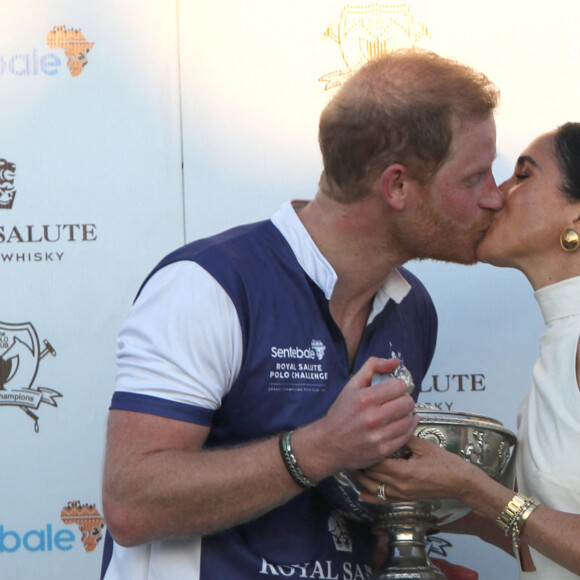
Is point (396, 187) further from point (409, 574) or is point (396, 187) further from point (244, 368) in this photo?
point (409, 574)

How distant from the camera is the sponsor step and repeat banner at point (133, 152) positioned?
2588 mm

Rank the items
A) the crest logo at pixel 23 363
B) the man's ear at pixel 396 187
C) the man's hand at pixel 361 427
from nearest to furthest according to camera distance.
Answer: the man's hand at pixel 361 427 < the man's ear at pixel 396 187 < the crest logo at pixel 23 363

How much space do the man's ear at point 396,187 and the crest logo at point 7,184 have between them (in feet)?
3.45

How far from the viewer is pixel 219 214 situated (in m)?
2.66

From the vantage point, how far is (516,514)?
1.91 m

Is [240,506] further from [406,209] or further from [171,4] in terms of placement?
[171,4]

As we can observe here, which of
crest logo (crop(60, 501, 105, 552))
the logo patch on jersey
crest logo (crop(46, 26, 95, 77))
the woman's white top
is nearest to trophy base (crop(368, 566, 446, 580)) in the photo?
the woman's white top

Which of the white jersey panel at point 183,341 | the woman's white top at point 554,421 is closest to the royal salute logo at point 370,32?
the woman's white top at point 554,421

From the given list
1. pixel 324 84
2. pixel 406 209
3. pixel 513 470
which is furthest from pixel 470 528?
pixel 324 84

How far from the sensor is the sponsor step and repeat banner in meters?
2.59

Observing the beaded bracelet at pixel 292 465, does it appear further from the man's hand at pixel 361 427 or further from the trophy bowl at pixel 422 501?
the trophy bowl at pixel 422 501

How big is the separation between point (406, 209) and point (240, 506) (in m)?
→ 0.74

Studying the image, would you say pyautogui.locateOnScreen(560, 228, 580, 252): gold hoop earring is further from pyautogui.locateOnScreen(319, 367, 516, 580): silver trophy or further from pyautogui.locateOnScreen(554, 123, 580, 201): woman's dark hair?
pyautogui.locateOnScreen(319, 367, 516, 580): silver trophy

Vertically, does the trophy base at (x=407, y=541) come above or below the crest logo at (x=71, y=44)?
below
